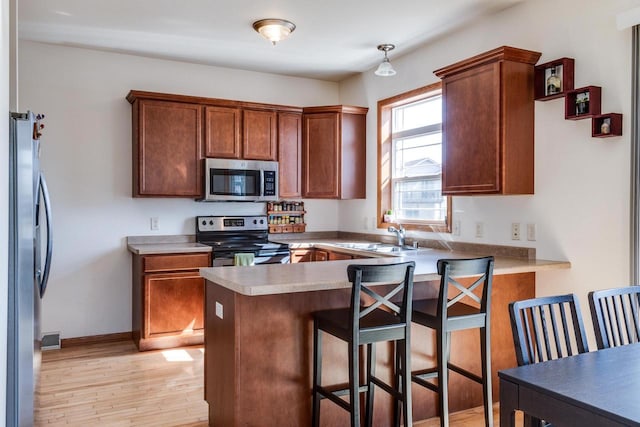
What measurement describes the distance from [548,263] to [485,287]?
0.77 metres

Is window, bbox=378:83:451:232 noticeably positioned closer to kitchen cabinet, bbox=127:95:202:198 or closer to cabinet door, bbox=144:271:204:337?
kitchen cabinet, bbox=127:95:202:198

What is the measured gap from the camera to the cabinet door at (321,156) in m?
4.94

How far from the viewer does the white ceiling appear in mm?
3400

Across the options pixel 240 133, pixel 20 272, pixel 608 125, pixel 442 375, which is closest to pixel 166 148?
pixel 240 133

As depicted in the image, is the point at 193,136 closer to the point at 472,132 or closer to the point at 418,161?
the point at 418,161

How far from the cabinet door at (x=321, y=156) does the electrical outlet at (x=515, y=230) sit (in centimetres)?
194

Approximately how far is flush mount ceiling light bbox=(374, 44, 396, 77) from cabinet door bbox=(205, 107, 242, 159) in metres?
1.47

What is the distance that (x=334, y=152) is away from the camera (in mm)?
4945

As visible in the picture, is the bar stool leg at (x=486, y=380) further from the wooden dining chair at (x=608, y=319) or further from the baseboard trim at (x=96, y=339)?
the baseboard trim at (x=96, y=339)

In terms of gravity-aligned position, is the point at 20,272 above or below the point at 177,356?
above

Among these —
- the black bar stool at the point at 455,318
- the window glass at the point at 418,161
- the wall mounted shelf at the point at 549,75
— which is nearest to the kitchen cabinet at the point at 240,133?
the window glass at the point at 418,161

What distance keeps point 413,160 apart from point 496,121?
4.78ft

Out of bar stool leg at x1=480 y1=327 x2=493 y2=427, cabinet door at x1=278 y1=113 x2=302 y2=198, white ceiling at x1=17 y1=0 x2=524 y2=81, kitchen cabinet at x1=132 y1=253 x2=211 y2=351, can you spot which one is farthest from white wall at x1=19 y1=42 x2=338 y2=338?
bar stool leg at x1=480 y1=327 x2=493 y2=427

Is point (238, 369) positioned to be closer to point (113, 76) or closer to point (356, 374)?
point (356, 374)
